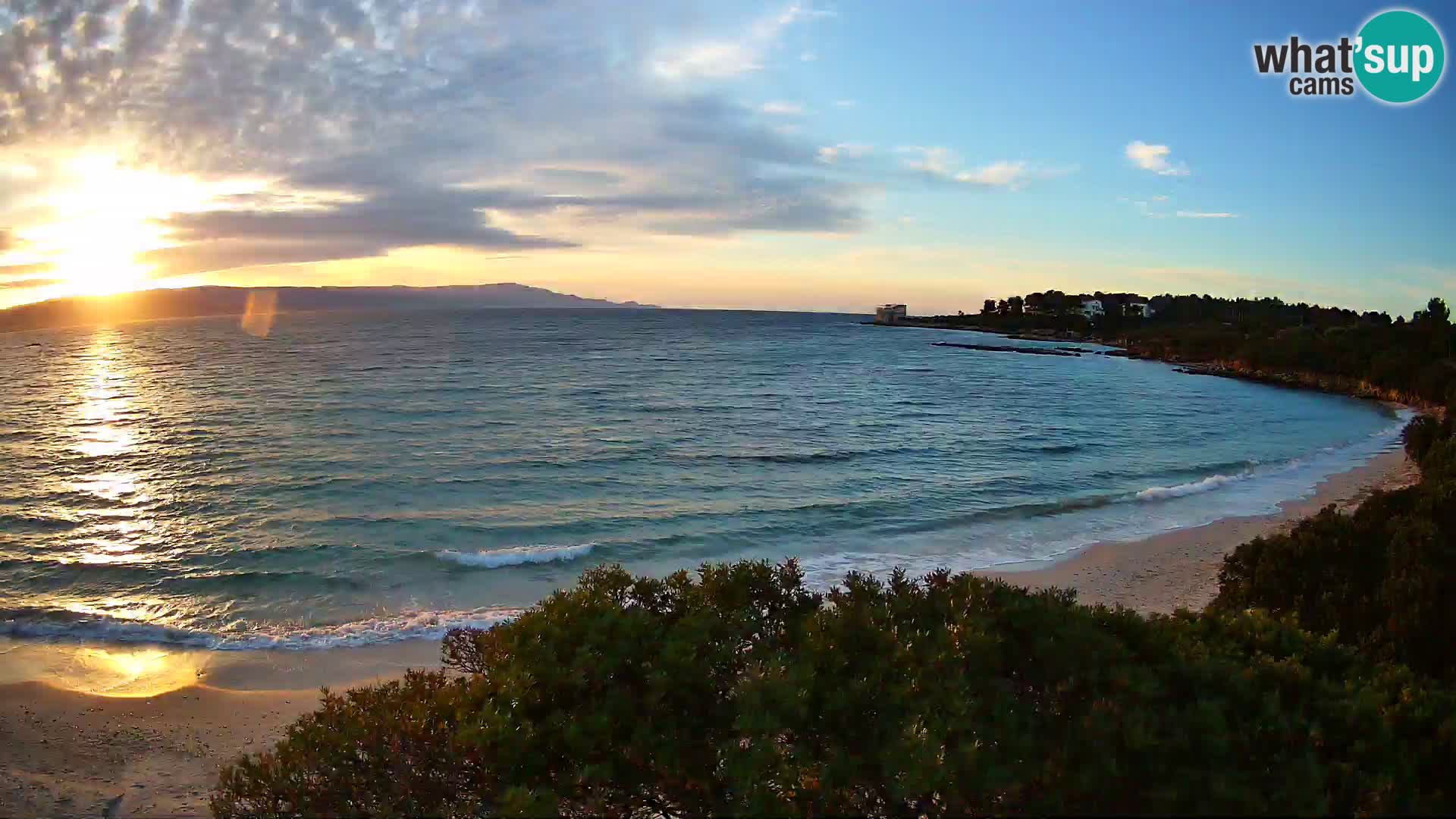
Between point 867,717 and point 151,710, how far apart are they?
8949 mm

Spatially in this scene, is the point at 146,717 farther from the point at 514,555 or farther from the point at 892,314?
the point at 892,314

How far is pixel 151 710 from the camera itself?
8891mm

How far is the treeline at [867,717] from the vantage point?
3.50m

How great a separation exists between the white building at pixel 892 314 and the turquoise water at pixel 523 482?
5362 inches

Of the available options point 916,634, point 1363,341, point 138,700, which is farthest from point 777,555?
point 1363,341

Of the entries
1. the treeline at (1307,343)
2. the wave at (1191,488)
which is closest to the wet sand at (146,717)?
the wave at (1191,488)

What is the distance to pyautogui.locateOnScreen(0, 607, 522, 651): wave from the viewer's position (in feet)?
36.3

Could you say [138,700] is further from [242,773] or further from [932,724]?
[932,724]

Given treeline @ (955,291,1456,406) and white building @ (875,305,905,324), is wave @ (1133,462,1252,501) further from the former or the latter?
white building @ (875,305,905,324)

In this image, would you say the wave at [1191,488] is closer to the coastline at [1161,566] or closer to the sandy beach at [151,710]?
the coastline at [1161,566]

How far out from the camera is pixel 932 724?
12.2 ft

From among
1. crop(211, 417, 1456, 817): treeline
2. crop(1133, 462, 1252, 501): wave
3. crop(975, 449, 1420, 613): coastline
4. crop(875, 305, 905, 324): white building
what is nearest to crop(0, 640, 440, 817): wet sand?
crop(211, 417, 1456, 817): treeline

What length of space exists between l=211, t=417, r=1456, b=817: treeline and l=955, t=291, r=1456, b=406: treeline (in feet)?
118

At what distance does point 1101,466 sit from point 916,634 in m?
24.6
